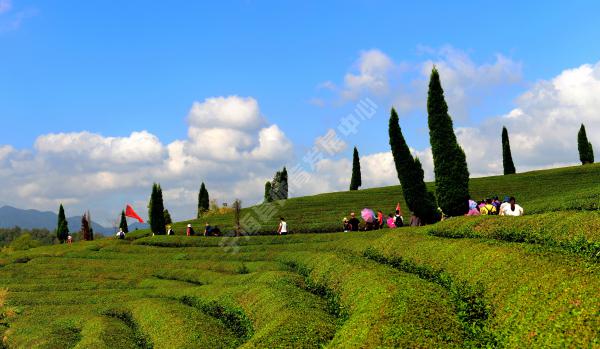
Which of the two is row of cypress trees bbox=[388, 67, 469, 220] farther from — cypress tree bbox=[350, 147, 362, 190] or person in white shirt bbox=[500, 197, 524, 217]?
cypress tree bbox=[350, 147, 362, 190]

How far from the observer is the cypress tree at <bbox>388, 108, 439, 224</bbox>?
37.3 meters

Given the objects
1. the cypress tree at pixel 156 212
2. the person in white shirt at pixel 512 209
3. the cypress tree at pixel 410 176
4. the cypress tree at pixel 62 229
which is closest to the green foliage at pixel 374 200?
the cypress tree at pixel 156 212

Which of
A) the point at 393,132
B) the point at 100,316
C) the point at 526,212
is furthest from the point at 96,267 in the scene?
the point at 526,212

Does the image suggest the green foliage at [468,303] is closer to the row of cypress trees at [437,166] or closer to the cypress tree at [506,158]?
the row of cypress trees at [437,166]

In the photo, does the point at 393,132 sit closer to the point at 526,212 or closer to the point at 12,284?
the point at 526,212

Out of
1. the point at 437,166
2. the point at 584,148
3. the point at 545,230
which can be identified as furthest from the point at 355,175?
the point at 545,230

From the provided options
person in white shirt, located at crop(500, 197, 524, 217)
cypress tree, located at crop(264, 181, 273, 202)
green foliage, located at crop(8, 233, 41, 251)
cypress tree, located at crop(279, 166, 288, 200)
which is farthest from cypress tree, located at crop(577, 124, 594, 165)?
green foliage, located at crop(8, 233, 41, 251)

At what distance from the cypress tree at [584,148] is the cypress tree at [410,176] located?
177ft

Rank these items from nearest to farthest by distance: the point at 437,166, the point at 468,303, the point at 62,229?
the point at 468,303 → the point at 437,166 → the point at 62,229

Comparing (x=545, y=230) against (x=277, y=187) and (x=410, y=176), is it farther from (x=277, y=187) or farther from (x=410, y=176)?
(x=277, y=187)

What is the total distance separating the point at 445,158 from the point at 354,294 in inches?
802

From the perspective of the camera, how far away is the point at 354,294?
17875 mm

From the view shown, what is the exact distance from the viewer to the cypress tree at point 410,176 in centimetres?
3734

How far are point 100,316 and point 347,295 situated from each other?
14628mm
